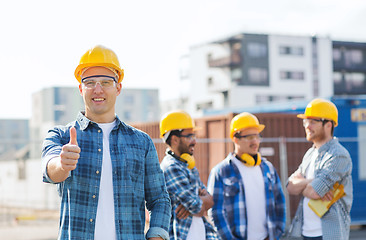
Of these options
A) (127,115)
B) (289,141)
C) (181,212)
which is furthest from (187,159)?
(127,115)

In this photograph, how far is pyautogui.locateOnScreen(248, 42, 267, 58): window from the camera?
61444 mm

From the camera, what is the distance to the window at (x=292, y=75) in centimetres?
6247

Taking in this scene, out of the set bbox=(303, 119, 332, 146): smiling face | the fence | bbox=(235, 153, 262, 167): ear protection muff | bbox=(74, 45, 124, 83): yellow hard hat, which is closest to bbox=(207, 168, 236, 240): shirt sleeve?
bbox=(235, 153, 262, 167): ear protection muff

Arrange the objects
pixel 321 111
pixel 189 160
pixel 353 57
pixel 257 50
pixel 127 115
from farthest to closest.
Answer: pixel 127 115, pixel 353 57, pixel 257 50, pixel 321 111, pixel 189 160

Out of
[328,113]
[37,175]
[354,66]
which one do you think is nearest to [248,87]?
[354,66]

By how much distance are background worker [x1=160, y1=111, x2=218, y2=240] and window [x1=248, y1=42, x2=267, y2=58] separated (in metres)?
57.1

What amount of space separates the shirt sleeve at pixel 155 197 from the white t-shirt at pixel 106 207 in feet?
0.75

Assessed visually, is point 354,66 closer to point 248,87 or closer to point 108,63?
point 248,87

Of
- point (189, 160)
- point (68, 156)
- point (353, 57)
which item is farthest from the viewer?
point (353, 57)

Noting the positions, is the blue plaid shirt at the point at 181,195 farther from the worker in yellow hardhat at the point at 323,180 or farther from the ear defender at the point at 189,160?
the worker in yellow hardhat at the point at 323,180

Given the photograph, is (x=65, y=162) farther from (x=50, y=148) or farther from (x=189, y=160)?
(x=189, y=160)

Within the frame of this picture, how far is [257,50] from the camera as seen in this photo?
203ft

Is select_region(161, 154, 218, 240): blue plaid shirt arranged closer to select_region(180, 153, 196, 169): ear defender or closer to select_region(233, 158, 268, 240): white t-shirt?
select_region(180, 153, 196, 169): ear defender

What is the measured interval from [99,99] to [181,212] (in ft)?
7.27
